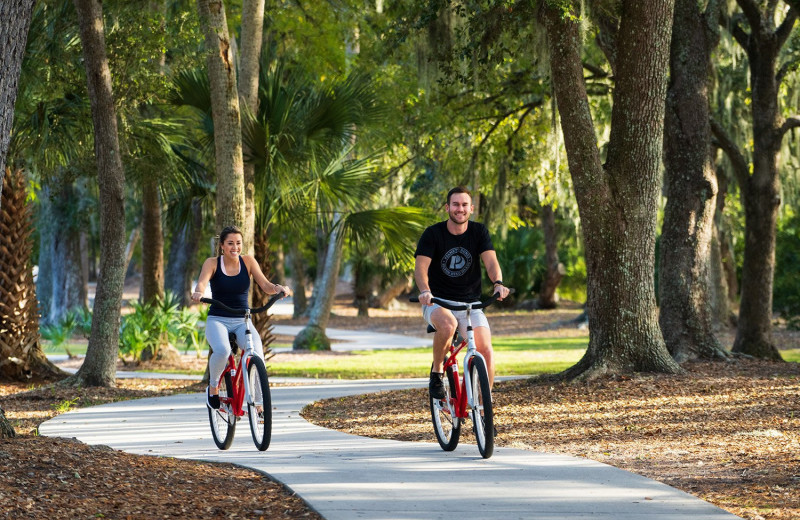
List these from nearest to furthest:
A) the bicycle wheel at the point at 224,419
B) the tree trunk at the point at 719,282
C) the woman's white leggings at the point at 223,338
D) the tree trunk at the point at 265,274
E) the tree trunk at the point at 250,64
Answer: the woman's white leggings at the point at 223,338 → the bicycle wheel at the point at 224,419 → the tree trunk at the point at 250,64 → the tree trunk at the point at 265,274 → the tree trunk at the point at 719,282

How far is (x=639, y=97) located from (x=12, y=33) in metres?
7.09

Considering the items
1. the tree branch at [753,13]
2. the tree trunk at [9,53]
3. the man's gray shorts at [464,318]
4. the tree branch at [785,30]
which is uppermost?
the tree branch at [753,13]

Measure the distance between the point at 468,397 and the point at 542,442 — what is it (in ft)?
5.11

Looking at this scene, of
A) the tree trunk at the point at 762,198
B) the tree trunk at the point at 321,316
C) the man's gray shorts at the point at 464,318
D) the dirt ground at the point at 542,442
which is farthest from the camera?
the tree trunk at the point at 321,316

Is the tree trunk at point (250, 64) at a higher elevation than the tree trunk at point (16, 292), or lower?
higher

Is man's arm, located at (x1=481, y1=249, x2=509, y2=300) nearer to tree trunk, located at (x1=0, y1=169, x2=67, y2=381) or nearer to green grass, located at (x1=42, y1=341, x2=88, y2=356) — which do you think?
tree trunk, located at (x1=0, y1=169, x2=67, y2=381)

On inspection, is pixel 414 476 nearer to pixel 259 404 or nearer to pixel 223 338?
pixel 259 404

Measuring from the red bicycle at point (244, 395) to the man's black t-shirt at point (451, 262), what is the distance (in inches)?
47.9

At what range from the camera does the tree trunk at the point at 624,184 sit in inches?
448

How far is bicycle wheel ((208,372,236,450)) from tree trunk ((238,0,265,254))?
5.82 meters

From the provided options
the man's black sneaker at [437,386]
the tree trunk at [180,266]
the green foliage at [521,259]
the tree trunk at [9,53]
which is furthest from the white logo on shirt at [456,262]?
the green foliage at [521,259]

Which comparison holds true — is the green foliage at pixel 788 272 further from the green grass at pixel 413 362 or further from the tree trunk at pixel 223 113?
the tree trunk at pixel 223 113

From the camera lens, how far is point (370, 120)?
15.5 meters

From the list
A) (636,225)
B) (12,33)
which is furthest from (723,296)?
(12,33)
